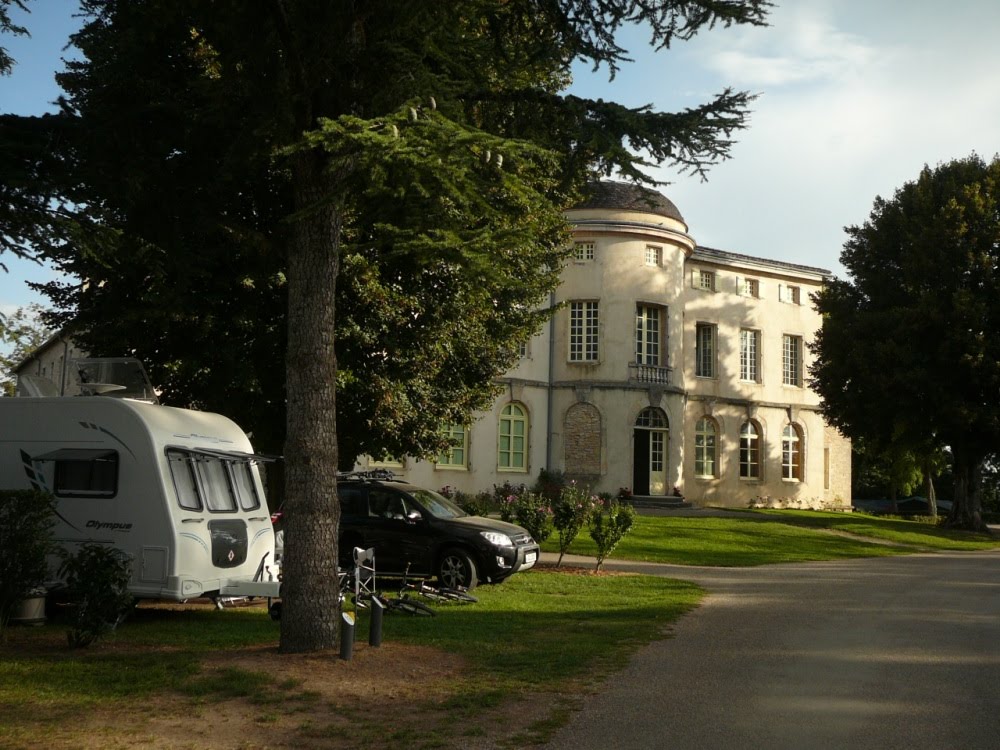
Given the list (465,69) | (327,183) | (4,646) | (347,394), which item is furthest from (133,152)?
(347,394)

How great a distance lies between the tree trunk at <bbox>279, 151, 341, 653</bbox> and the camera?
30.9 ft

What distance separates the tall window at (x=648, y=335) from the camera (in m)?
38.8

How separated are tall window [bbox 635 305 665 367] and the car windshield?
23.1 metres

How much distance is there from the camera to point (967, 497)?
1502 inches

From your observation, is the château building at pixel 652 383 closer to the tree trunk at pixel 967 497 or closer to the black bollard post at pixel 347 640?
the tree trunk at pixel 967 497

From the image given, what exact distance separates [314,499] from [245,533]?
3712 mm

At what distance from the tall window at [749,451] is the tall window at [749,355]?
6.86 ft

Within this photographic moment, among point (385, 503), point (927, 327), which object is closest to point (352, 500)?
point (385, 503)

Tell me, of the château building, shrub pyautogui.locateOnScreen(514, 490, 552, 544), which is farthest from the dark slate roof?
shrub pyautogui.locateOnScreen(514, 490, 552, 544)

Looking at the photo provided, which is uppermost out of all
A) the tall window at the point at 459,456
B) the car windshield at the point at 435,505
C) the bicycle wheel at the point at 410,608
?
the tall window at the point at 459,456

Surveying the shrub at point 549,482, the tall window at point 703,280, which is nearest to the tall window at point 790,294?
the tall window at point 703,280

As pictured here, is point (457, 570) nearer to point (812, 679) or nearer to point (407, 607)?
point (407, 607)

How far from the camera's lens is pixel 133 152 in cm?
1126

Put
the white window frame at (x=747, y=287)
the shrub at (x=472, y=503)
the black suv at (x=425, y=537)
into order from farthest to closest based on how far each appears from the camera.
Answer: the white window frame at (x=747, y=287) < the shrub at (x=472, y=503) < the black suv at (x=425, y=537)
